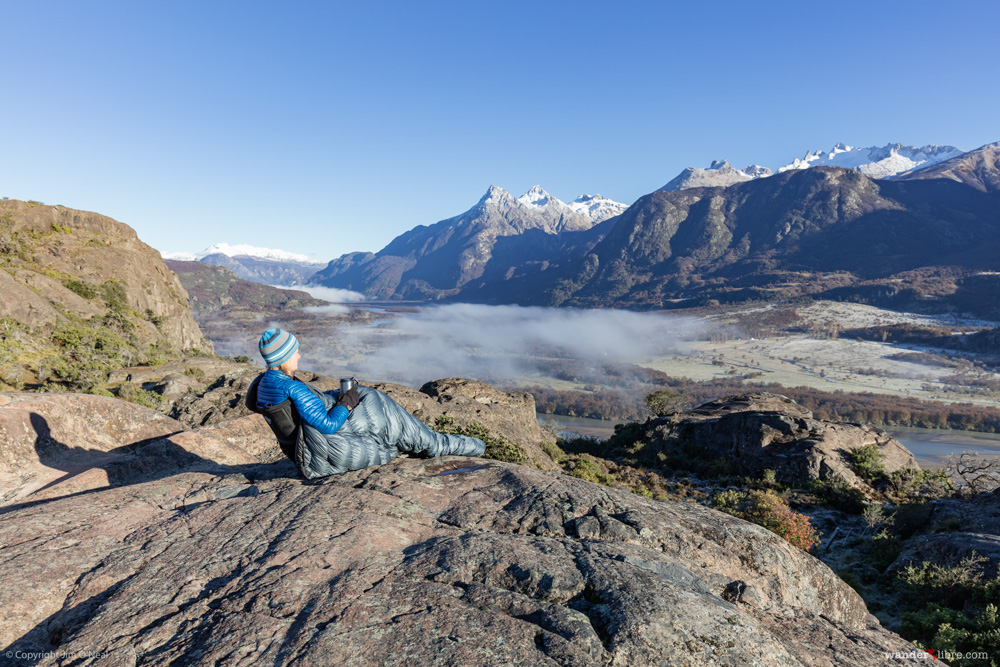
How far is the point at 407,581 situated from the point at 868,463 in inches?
927

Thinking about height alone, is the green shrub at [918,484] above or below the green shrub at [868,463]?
below

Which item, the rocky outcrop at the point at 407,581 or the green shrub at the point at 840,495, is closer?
the rocky outcrop at the point at 407,581

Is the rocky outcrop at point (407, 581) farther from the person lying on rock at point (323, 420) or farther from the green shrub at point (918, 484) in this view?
the green shrub at point (918, 484)

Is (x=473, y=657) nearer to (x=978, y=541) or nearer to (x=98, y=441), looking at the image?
(x=98, y=441)

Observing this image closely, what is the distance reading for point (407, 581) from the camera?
13.0 feet

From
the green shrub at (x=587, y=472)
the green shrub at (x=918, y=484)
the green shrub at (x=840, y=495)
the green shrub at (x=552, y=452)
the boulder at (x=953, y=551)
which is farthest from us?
the green shrub at (x=552, y=452)

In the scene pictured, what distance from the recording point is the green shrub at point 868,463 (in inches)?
786

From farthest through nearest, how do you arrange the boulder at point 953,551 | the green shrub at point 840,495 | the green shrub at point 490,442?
the green shrub at point 840,495
the green shrub at point 490,442
the boulder at point 953,551

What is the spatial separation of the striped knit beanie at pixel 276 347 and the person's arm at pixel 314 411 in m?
0.37

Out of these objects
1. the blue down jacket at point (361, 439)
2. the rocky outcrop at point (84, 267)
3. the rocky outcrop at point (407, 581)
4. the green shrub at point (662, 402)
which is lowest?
the green shrub at point (662, 402)

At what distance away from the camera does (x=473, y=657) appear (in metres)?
3.11

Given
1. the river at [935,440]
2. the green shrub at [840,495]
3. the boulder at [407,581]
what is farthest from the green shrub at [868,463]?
the river at [935,440]

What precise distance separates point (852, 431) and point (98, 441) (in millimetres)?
28154

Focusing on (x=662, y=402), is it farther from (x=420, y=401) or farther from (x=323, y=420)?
(x=323, y=420)
